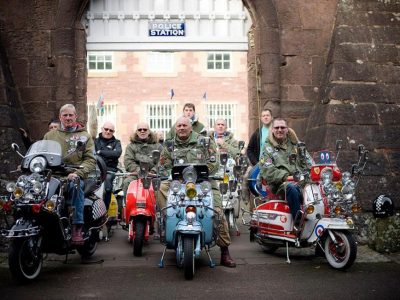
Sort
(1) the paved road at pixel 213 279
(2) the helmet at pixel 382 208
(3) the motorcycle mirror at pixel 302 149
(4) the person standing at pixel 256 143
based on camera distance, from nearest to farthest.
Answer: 1. (1) the paved road at pixel 213 279
2. (3) the motorcycle mirror at pixel 302 149
3. (2) the helmet at pixel 382 208
4. (4) the person standing at pixel 256 143

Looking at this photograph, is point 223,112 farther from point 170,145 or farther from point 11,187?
point 11,187

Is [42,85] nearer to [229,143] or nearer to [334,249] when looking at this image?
[229,143]

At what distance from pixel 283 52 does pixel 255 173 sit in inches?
105

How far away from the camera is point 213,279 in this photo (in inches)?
207

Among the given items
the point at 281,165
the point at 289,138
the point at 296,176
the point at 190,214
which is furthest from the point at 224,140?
the point at 190,214

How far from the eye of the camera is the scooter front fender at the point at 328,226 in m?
5.50

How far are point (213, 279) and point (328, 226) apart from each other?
4.36 ft

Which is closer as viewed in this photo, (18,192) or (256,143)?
(18,192)

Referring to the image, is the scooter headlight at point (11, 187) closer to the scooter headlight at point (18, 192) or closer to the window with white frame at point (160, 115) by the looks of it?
the scooter headlight at point (18, 192)

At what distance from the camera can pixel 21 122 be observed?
8383 mm

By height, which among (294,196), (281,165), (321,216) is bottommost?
(321,216)

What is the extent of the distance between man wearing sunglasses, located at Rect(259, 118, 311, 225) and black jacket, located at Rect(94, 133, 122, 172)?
9.47ft

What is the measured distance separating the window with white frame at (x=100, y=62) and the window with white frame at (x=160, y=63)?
197 cm

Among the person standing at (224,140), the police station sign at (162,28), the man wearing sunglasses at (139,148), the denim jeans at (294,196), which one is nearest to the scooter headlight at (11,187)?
the man wearing sunglasses at (139,148)
